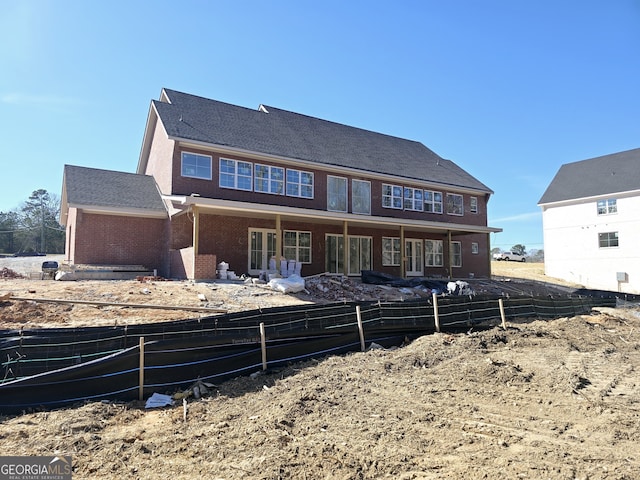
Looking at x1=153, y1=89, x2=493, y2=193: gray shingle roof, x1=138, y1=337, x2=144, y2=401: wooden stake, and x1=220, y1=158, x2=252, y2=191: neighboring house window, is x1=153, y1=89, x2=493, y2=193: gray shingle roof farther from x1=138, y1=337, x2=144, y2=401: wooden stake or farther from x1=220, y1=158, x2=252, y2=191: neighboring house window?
x1=138, y1=337, x2=144, y2=401: wooden stake

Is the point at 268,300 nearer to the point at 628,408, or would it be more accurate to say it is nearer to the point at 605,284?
the point at 628,408

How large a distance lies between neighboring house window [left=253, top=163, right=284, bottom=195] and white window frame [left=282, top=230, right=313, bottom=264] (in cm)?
205

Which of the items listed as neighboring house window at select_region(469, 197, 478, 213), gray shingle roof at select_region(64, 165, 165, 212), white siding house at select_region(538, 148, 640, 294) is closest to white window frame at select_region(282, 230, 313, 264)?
gray shingle roof at select_region(64, 165, 165, 212)

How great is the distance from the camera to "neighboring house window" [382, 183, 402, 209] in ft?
80.0

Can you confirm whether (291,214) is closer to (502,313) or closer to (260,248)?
(260,248)

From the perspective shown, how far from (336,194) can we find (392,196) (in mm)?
3820

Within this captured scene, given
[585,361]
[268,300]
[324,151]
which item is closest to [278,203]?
[324,151]

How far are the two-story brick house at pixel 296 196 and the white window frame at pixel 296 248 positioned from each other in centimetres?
5

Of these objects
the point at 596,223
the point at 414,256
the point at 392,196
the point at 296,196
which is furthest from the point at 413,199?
the point at 596,223

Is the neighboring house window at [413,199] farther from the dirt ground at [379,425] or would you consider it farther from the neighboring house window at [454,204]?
the dirt ground at [379,425]

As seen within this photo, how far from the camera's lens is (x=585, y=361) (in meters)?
8.54

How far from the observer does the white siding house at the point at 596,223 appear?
98.5 ft

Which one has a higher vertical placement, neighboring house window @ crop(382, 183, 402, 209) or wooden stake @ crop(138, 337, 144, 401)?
neighboring house window @ crop(382, 183, 402, 209)

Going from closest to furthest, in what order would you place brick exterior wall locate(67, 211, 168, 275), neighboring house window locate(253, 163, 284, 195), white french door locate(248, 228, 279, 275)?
brick exterior wall locate(67, 211, 168, 275) < white french door locate(248, 228, 279, 275) < neighboring house window locate(253, 163, 284, 195)
